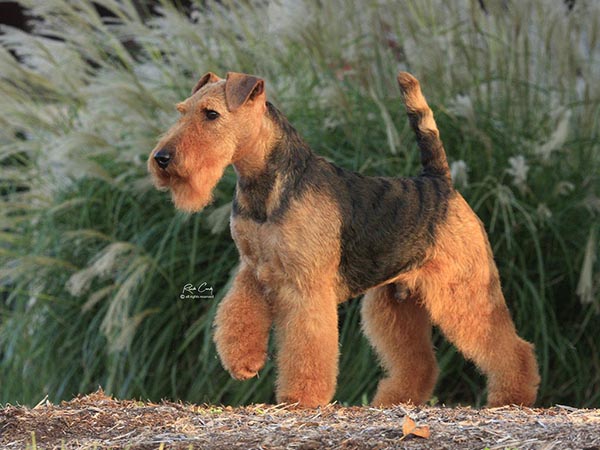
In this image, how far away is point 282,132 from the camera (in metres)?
3.40

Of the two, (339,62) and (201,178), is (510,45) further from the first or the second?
(201,178)

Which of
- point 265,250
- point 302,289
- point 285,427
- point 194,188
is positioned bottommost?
point 285,427

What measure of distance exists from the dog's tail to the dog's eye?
909 millimetres

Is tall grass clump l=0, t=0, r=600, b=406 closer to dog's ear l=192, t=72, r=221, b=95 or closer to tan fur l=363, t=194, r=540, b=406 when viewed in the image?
tan fur l=363, t=194, r=540, b=406

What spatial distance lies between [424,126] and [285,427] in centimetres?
143

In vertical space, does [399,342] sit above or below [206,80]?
below

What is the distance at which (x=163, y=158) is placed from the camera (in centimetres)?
307

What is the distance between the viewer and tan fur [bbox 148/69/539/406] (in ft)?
10.5

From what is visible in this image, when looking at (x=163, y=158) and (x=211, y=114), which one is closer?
(x=163, y=158)

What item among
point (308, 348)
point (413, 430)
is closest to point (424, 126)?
point (308, 348)

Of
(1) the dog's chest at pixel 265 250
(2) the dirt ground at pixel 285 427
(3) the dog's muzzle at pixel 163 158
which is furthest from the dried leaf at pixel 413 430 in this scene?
(3) the dog's muzzle at pixel 163 158

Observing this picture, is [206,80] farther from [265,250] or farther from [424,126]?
[424,126]

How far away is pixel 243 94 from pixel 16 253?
2959 mm

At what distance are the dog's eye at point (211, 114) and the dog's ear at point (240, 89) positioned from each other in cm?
5
